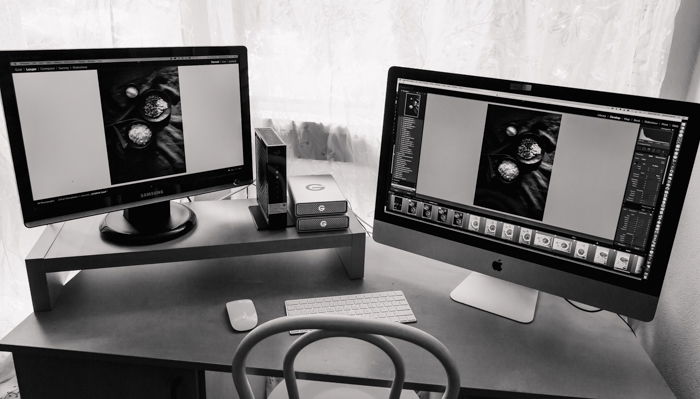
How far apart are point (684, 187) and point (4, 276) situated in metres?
2.02

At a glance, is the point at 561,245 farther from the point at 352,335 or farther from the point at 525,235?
the point at 352,335

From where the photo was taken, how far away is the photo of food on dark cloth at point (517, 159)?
1176 mm

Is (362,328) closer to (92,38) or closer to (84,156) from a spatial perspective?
(84,156)

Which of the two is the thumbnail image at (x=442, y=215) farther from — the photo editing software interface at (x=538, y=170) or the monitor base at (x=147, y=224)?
the monitor base at (x=147, y=224)

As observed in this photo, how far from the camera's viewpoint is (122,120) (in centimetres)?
126

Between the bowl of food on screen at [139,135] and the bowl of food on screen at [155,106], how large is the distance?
0.02 metres

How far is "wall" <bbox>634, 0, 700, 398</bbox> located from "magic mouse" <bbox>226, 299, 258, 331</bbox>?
97cm

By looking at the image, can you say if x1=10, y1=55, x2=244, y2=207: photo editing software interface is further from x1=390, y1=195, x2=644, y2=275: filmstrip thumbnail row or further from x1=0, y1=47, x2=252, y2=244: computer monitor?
x1=390, y1=195, x2=644, y2=275: filmstrip thumbnail row

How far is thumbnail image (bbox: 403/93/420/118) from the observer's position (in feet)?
4.21

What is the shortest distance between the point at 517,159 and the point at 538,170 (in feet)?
0.16

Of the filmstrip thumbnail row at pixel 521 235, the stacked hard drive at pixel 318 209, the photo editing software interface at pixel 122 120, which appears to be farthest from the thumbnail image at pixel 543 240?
the photo editing software interface at pixel 122 120

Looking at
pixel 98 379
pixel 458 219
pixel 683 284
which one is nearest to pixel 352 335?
pixel 458 219

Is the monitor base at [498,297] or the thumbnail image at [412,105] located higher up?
the thumbnail image at [412,105]

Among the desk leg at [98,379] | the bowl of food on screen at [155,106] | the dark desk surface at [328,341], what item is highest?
the bowl of food on screen at [155,106]
